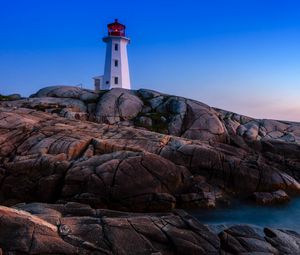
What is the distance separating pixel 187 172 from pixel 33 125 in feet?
41.6

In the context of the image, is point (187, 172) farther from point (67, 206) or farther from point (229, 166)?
point (67, 206)

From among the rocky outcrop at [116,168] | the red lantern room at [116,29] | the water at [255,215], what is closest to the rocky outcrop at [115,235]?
the water at [255,215]

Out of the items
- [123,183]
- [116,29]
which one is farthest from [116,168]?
[116,29]

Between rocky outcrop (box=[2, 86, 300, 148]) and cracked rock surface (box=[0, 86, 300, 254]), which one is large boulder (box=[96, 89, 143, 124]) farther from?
cracked rock surface (box=[0, 86, 300, 254])

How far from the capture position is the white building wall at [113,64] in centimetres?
6156

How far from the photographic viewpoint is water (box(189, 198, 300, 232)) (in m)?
22.3

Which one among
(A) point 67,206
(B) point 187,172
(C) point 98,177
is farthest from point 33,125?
(A) point 67,206

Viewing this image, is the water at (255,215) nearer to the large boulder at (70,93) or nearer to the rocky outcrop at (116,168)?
the rocky outcrop at (116,168)

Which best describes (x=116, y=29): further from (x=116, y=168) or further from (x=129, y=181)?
(x=129, y=181)

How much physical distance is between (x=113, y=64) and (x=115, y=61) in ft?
2.06

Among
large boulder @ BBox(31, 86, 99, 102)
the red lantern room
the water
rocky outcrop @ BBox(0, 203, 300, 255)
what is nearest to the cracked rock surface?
rocky outcrop @ BBox(0, 203, 300, 255)

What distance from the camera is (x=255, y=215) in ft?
78.8

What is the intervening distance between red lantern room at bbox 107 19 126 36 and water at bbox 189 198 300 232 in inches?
1726

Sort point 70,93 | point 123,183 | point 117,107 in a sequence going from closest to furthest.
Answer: point 123,183, point 117,107, point 70,93
